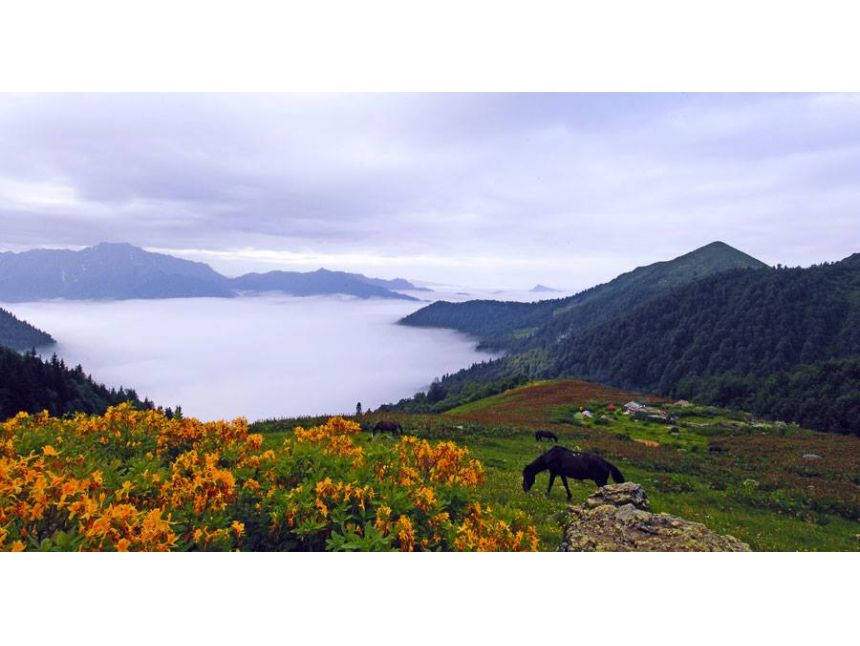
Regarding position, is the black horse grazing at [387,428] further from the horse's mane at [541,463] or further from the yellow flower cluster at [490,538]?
the yellow flower cluster at [490,538]

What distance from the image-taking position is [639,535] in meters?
8.69

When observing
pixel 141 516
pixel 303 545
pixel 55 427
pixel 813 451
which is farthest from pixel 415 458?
pixel 813 451

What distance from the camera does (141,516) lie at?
5371mm

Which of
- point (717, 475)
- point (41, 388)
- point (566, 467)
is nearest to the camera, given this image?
point (566, 467)

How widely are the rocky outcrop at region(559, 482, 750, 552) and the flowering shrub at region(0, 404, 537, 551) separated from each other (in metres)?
2.58

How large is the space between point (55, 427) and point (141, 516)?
4.81m

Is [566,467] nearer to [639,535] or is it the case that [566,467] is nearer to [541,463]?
[541,463]

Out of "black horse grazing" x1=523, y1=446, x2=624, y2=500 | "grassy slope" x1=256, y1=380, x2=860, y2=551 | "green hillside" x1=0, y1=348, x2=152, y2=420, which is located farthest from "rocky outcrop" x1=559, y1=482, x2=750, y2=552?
"green hillside" x1=0, y1=348, x2=152, y2=420

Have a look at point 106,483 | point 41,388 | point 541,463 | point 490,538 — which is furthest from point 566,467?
point 41,388

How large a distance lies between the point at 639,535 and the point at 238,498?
23.8 feet

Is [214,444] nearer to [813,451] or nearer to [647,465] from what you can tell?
[647,465]

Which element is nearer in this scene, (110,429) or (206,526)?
(206,526)

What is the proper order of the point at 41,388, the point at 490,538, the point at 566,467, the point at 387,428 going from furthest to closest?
1. the point at 41,388
2. the point at 387,428
3. the point at 566,467
4. the point at 490,538
